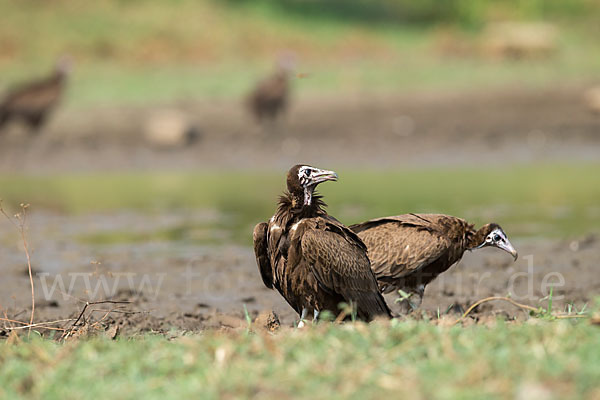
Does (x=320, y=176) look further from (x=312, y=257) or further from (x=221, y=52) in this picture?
(x=221, y=52)

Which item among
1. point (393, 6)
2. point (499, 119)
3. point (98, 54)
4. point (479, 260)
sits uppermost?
point (393, 6)

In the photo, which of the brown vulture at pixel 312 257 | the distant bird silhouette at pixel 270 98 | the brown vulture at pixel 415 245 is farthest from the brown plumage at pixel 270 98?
the brown vulture at pixel 312 257

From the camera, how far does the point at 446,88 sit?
21.6m

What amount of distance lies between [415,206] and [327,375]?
345 inches

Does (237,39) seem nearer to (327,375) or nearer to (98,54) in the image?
(98,54)

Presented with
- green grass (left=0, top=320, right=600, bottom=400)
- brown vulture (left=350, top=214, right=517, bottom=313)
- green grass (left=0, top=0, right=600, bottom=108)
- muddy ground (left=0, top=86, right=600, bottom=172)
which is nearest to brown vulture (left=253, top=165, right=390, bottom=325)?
brown vulture (left=350, top=214, right=517, bottom=313)

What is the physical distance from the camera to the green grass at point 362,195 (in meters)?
11.9

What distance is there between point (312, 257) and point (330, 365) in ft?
6.02

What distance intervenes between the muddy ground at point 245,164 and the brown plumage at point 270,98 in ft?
1.47

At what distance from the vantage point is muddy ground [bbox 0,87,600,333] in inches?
316

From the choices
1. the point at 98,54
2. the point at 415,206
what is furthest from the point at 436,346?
the point at 98,54

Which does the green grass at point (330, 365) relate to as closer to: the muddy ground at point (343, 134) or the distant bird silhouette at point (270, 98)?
the muddy ground at point (343, 134)

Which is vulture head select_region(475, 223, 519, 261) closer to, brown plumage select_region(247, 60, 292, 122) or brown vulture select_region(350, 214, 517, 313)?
brown vulture select_region(350, 214, 517, 313)

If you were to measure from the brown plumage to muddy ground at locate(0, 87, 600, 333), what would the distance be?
0.45 metres
